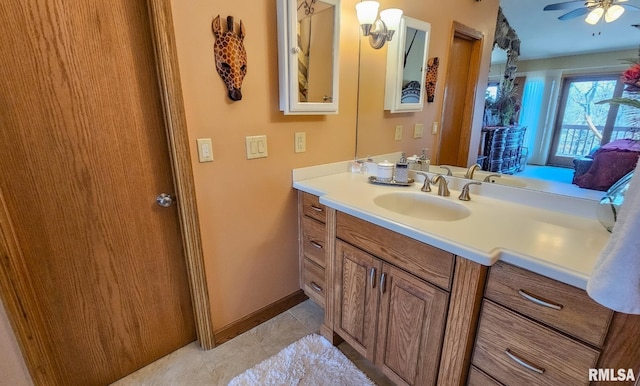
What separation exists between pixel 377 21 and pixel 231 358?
207cm

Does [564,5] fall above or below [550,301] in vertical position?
above

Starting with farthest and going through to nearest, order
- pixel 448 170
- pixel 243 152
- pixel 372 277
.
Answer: pixel 448 170 < pixel 243 152 < pixel 372 277

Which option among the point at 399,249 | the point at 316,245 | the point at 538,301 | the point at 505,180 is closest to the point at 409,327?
the point at 399,249

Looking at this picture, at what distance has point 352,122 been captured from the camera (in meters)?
1.92

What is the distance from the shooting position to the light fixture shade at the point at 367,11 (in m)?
1.61

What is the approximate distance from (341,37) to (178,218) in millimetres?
1352

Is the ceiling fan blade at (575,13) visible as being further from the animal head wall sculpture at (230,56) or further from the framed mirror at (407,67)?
the animal head wall sculpture at (230,56)

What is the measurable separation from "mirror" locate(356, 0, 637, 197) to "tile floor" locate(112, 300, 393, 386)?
118cm

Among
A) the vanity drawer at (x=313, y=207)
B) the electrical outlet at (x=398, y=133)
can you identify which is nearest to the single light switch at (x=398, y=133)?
the electrical outlet at (x=398, y=133)

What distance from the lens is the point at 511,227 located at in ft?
3.50

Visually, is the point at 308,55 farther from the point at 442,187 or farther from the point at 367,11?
the point at 442,187

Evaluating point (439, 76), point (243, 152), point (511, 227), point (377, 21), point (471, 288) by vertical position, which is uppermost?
point (377, 21)

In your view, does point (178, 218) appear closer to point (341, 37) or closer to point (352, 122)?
point (352, 122)

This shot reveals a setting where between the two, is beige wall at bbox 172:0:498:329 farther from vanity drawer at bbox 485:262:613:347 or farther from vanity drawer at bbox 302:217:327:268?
vanity drawer at bbox 485:262:613:347
